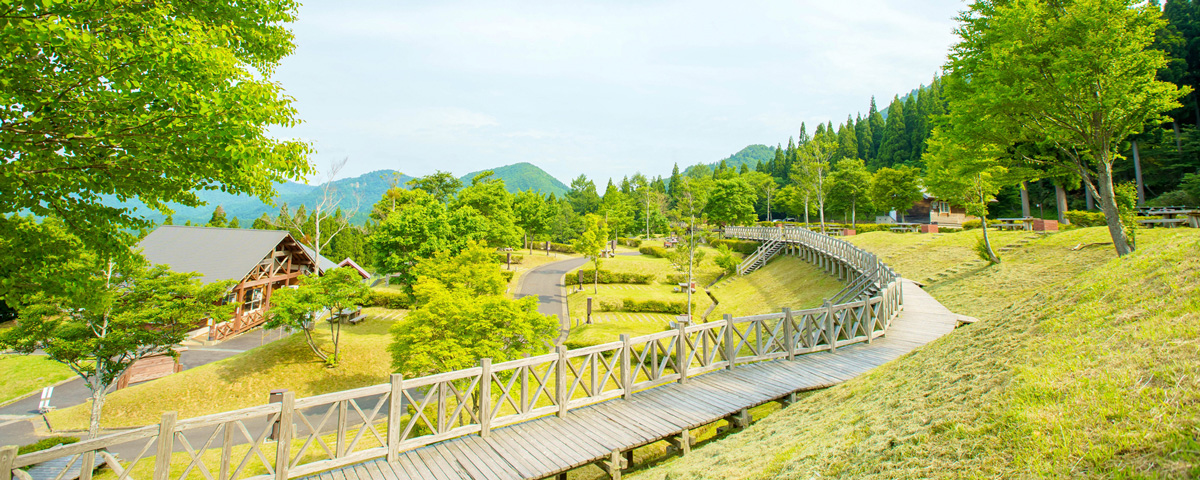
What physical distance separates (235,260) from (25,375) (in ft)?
31.5

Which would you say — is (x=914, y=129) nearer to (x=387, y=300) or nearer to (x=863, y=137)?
(x=863, y=137)

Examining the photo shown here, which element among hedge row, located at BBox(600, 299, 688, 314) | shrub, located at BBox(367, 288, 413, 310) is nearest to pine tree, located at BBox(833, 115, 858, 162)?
hedge row, located at BBox(600, 299, 688, 314)

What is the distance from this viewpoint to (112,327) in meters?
15.8

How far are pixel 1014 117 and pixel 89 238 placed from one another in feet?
81.1

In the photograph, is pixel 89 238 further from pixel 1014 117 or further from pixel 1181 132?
pixel 1181 132

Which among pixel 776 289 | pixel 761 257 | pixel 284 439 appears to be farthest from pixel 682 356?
pixel 761 257

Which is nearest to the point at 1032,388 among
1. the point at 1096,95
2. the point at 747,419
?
the point at 747,419

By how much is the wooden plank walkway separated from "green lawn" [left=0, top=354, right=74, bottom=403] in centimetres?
2377

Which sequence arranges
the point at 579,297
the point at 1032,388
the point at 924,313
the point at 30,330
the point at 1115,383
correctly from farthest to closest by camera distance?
1. the point at 579,297
2. the point at 924,313
3. the point at 30,330
4. the point at 1032,388
5. the point at 1115,383

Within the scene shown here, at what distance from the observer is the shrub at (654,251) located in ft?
156

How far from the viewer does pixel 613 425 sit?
8.22 meters

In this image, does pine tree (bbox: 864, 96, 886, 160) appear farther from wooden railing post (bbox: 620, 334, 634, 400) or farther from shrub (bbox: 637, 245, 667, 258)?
wooden railing post (bbox: 620, 334, 634, 400)

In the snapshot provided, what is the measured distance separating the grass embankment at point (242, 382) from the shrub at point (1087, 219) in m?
38.8

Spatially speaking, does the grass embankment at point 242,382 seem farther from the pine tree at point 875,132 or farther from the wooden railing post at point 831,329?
the pine tree at point 875,132
